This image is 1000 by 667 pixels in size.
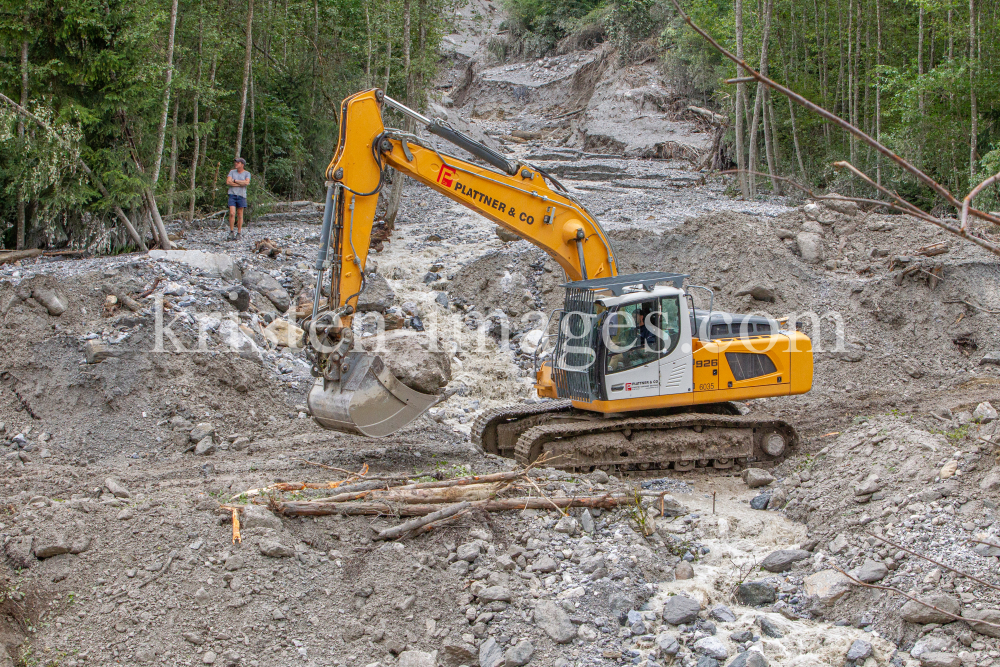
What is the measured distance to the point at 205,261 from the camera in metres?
11.9

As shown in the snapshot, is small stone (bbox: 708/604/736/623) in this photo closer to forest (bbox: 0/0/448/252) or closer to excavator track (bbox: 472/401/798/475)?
excavator track (bbox: 472/401/798/475)

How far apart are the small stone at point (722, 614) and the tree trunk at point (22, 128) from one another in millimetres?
10854

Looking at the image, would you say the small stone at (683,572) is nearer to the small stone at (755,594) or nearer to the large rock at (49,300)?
the small stone at (755,594)

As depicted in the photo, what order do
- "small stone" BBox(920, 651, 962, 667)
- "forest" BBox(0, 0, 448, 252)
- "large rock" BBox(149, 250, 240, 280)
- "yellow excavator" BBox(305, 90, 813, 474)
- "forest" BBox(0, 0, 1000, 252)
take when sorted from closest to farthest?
"small stone" BBox(920, 651, 962, 667) → "yellow excavator" BBox(305, 90, 813, 474) → "forest" BBox(0, 0, 448, 252) → "large rock" BBox(149, 250, 240, 280) → "forest" BBox(0, 0, 1000, 252)

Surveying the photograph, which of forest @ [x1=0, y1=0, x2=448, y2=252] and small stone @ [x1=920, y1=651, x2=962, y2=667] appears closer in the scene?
small stone @ [x1=920, y1=651, x2=962, y2=667]

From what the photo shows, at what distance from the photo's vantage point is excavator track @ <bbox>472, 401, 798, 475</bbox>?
8180mm

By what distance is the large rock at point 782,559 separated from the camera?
19.3 feet

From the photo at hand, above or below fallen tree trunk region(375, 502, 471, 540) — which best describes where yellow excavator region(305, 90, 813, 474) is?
above

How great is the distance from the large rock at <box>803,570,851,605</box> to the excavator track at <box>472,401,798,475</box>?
2825mm

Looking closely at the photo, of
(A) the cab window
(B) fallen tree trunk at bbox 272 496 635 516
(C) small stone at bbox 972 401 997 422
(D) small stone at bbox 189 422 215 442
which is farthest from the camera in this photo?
(D) small stone at bbox 189 422 215 442

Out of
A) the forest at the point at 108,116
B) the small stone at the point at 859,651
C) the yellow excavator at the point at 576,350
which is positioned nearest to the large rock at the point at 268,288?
the forest at the point at 108,116

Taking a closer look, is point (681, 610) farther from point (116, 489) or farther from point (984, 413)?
point (984, 413)

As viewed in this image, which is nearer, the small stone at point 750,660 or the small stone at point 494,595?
the small stone at point 750,660

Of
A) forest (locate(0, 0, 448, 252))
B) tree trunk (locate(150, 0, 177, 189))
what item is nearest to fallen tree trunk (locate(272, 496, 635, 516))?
forest (locate(0, 0, 448, 252))
